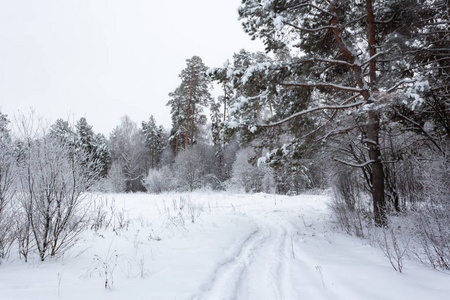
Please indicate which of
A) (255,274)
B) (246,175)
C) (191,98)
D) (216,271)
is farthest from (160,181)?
(255,274)

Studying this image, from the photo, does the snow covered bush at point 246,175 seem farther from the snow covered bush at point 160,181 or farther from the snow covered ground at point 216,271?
the snow covered ground at point 216,271

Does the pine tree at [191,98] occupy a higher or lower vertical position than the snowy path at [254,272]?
higher

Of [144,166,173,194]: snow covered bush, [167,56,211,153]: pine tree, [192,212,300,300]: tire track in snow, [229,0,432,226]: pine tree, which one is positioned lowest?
[192,212,300,300]: tire track in snow

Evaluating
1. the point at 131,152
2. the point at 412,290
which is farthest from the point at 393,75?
the point at 131,152

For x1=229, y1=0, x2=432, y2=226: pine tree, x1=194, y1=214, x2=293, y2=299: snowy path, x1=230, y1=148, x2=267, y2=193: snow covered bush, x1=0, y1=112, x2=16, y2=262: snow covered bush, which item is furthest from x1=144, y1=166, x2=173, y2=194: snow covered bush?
x1=0, y1=112, x2=16, y2=262: snow covered bush

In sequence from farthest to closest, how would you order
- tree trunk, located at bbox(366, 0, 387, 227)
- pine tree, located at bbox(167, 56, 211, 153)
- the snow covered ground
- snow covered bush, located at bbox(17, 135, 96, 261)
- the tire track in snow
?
pine tree, located at bbox(167, 56, 211, 153)
tree trunk, located at bbox(366, 0, 387, 227)
snow covered bush, located at bbox(17, 135, 96, 261)
the tire track in snow
the snow covered ground

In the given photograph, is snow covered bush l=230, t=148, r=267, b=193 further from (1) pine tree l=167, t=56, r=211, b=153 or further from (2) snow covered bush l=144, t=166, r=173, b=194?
(2) snow covered bush l=144, t=166, r=173, b=194

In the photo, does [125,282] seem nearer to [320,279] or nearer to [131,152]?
[320,279]

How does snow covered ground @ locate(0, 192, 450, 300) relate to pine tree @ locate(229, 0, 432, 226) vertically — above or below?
below

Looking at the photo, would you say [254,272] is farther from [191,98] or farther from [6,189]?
[191,98]

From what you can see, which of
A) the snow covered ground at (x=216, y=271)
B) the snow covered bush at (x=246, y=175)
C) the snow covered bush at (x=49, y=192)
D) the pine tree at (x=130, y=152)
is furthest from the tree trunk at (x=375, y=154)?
the pine tree at (x=130, y=152)

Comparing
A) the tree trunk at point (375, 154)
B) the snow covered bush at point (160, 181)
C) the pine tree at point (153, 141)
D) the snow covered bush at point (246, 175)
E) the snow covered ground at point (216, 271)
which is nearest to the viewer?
the snow covered ground at point (216, 271)

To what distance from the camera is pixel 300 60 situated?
20.7ft

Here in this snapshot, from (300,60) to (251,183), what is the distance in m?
18.6
